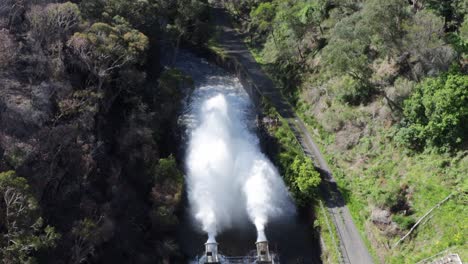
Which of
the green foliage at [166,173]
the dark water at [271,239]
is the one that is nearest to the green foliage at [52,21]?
the green foliage at [166,173]

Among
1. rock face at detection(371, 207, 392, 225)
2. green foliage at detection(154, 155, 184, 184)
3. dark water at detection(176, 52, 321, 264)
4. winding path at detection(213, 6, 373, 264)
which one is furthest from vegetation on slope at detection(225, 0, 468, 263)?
green foliage at detection(154, 155, 184, 184)

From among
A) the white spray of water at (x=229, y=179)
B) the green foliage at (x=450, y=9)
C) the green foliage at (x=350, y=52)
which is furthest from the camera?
the green foliage at (x=450, y=9)

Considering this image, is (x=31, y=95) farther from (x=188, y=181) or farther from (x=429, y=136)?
(x=429, y=136)

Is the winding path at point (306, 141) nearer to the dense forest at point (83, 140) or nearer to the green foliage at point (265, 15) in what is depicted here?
the green foliage at point (265, 15)

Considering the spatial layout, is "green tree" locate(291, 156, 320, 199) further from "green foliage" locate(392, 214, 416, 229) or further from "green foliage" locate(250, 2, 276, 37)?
"green foliage" locate(250, 2, 276, 37)

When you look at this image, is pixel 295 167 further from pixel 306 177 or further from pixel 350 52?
pixel 350 52

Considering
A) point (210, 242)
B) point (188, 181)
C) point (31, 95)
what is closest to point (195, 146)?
point (188, 181)
